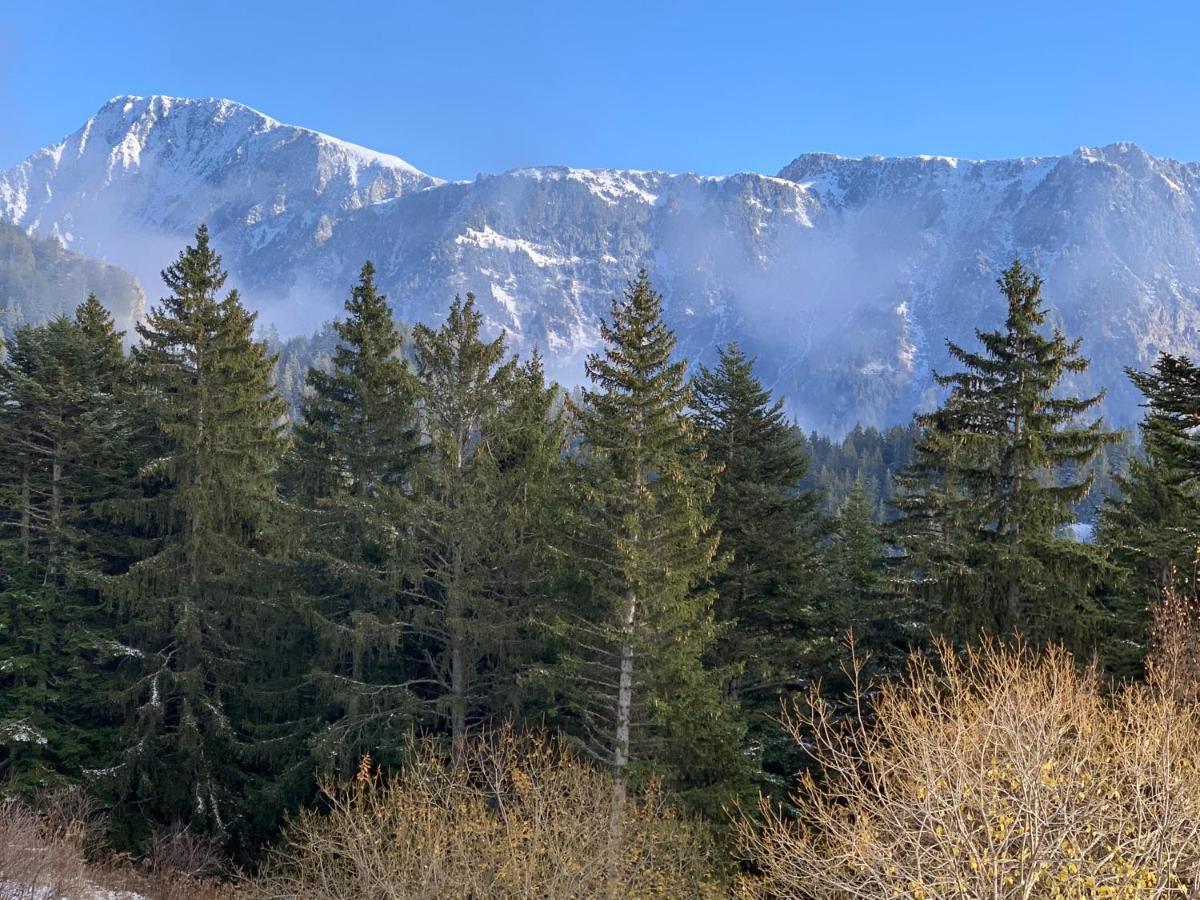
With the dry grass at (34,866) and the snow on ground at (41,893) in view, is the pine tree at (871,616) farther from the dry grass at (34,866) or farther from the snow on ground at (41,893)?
the dry grass at (34,866)

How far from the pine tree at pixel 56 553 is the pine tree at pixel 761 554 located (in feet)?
60.1

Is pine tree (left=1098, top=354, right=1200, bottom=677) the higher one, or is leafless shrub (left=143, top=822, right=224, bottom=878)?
pine tree (left=1098, top=354, right=1200, bottom=677)

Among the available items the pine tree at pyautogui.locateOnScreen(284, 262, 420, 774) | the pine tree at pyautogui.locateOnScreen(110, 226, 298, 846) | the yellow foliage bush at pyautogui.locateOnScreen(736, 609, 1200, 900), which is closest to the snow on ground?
the pine tree at pyautogui.locateOnScreen(284, 262, 420, 774)

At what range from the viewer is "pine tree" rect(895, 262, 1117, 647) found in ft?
56.8

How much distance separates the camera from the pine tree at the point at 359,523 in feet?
69.1

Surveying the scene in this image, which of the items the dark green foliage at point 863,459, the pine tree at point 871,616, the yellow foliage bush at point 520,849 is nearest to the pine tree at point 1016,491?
the pine tree at point 871,616

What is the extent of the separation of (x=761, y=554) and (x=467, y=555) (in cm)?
823

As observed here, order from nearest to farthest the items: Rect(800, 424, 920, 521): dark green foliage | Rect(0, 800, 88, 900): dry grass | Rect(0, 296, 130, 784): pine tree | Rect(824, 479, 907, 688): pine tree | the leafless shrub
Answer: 1. Rect(0, 800, 88, 900): dry grass
2. the leafless shrub
3. Rect(824, 479, 907, 688): pine tree
4. Rect(0, 296, 130, 784): pine tree
5. Rect(800, 424, 920, 521): dark green foliage

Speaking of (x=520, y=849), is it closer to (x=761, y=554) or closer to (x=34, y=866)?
(x=34, y=866)

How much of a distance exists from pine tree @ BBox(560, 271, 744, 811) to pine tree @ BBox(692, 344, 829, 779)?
3.26 metres

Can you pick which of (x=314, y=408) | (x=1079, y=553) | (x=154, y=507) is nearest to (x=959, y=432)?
(x=1079, y=553)

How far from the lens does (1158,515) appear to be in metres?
22.7

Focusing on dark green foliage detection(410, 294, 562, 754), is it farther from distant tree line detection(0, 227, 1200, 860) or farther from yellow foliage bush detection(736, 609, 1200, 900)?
yellow foliage bush detection(736, 609, 1200, 900)

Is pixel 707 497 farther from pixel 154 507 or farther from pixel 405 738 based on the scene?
pixel 154 507
